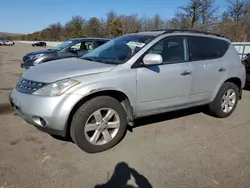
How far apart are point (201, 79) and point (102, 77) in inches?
77.9

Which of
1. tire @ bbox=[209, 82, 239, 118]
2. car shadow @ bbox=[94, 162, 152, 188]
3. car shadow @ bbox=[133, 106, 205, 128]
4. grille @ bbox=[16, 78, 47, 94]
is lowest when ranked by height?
car shadow @ bbox=[133, 106, 205, 128]

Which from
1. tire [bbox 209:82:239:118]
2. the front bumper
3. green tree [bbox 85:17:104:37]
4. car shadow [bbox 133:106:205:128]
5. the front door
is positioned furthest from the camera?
green tree [bbox 85:17:104:37]

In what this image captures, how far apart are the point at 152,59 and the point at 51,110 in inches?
62.6

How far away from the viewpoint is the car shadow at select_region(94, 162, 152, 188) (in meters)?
2.66

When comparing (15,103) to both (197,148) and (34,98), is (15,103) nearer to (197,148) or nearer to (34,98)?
(34,98)

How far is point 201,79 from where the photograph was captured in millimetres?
4281

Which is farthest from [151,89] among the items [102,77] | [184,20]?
[184,20]

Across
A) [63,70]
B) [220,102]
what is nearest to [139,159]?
[63,70]

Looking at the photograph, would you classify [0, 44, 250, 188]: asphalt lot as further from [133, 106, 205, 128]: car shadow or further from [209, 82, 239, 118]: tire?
[209, 82, 239, 118]: tire

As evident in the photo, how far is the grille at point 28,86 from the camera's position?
314cm

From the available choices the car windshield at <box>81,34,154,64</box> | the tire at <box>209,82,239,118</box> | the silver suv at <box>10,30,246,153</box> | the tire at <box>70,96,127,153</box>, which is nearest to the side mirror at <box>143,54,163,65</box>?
the silver suv at <box>10,30,246,153</box>

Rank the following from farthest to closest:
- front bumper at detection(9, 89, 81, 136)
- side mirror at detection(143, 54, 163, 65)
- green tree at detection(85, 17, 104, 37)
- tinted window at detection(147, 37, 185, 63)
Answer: green tree at detection(85, 17, 104, 37)
tinted window at detection(147, 37, 185, 63)
side mirror at detection(143, 54, 163, 65)
front bumper at detection(9, 89, 81, 136)

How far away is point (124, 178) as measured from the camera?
2.79m

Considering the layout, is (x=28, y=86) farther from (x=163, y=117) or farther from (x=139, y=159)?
(x=163, y=117)
